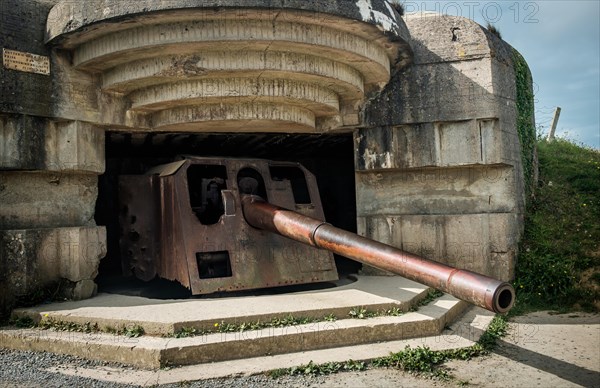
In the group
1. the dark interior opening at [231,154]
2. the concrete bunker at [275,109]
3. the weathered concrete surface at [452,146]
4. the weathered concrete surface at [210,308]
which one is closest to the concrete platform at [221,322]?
the weathered concrete surface at [210,308]

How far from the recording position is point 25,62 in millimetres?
5422

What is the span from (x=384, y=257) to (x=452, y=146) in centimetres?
281

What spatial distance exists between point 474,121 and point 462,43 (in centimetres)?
99

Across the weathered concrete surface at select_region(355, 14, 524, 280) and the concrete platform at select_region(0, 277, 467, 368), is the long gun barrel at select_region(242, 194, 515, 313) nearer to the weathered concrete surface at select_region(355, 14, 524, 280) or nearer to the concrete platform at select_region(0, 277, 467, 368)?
the concrete platform at select_region(0, 277, 467, 368)

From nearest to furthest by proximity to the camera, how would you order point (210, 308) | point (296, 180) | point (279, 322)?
point (279, 322), point (210, 308), point (296, 180)

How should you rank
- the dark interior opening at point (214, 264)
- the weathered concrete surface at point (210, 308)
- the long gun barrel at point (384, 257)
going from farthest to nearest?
the dark interior opening at point (214, 264) < the weathered concrete surface at point (210, 308) < the long gun barrel at point (384, 257)

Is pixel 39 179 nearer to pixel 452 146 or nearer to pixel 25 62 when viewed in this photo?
pixel 25 62

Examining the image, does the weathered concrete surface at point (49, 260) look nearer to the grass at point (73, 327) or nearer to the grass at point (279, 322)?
the grass at point (73, 327)

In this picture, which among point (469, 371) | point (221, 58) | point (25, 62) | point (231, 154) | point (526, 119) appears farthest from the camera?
point (231, 154)

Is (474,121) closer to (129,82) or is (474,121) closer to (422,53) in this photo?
(422,53)

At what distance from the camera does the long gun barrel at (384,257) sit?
3363mm

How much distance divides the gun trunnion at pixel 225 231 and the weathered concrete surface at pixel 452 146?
1.20 m

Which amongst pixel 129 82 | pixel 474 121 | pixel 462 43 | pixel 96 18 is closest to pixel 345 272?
pixel 474 121

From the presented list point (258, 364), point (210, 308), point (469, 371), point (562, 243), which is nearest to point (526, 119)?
point (562, 243)
